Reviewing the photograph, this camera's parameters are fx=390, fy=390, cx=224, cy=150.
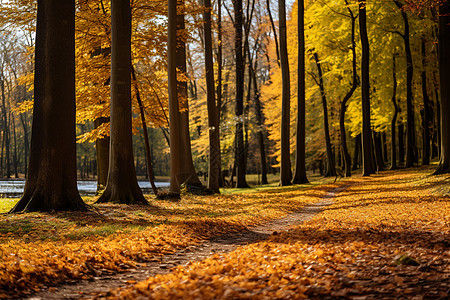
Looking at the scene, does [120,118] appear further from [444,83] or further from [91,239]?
[444,83]

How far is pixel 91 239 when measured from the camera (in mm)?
6211

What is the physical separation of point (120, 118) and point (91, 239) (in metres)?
5.94

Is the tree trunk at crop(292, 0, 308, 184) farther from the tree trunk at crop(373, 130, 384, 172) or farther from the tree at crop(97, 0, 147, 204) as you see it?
the tree at crop(97, 0, 147, 204)

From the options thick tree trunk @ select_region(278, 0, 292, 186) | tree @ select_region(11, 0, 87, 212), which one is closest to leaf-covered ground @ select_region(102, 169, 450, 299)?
tree @ select_region(11, 0, 87, 212)

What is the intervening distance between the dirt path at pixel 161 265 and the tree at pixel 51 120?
4.20 meters

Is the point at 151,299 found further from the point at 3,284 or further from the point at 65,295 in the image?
the point at 3,284

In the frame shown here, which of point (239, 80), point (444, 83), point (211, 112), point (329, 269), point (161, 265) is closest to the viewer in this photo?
point (329, 269)

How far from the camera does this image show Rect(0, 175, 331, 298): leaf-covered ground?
4.34 meters

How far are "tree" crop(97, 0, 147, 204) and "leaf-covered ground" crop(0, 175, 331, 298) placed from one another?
92cm

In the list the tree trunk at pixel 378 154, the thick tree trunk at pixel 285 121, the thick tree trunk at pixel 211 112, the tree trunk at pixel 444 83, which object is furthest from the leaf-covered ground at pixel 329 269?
the tree trunk at pixel 378 154

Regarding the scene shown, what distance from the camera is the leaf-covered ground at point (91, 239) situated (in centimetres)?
434

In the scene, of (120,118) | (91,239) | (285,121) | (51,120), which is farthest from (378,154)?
(91,239)

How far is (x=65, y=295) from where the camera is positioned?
391cm

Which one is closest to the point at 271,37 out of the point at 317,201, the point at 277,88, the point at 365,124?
the point at 277,88
